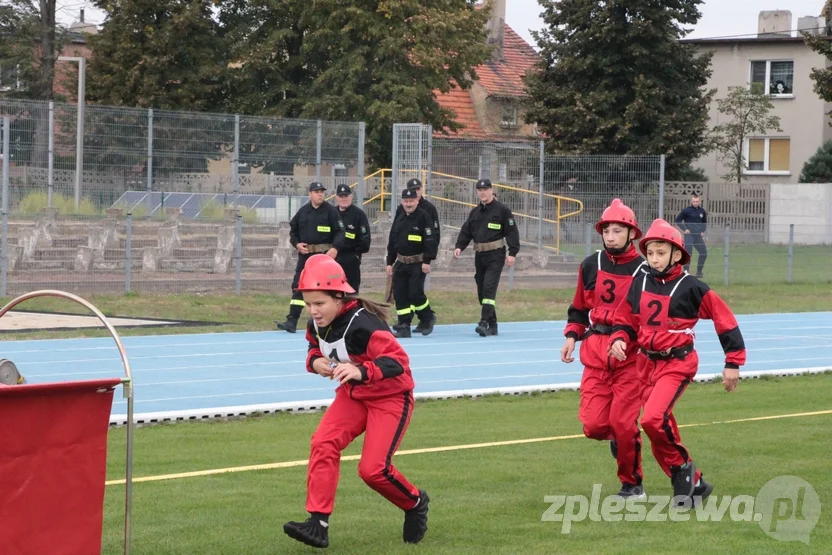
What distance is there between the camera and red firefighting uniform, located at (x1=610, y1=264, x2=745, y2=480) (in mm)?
7605

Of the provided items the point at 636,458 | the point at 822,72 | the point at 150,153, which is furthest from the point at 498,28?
the point at 636,458

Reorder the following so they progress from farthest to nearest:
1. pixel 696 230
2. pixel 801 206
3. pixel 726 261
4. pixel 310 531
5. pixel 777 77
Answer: pixel 777 77 < pixel 801 206 < pixel 726 261 < pixel 696 230 < pixel 310 531

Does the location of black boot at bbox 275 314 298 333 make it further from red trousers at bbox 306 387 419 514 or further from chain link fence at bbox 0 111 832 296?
red trousers at bbox 306 387 419 514

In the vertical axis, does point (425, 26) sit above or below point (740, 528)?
above

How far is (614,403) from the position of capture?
7.91m

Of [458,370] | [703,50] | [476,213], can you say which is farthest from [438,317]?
[703,50]

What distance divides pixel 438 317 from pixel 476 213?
3.26 meters

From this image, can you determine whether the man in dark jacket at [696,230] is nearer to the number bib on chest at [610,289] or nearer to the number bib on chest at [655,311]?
the number bib on chest at [610,289]

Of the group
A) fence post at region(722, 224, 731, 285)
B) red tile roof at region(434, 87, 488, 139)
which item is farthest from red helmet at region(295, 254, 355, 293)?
red tile roof at region(434, 87, 488, 139)

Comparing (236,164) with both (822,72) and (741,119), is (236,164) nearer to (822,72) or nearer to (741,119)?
(822,72)

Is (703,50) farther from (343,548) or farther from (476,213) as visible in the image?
(343,548)

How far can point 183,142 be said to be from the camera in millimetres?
25250

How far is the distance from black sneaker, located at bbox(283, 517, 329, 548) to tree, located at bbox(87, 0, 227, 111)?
116 ft

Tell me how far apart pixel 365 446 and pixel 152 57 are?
35.6 metres
